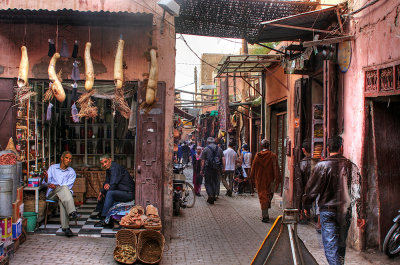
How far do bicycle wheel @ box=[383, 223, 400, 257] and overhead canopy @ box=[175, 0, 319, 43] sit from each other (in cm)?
471

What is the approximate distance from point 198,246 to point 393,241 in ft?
10.6

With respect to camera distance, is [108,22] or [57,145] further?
[57,145]

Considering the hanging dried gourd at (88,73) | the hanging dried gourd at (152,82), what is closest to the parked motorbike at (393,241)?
the hanging dried gourd at (152,82)

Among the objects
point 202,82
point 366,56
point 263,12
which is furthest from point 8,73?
point 202,82

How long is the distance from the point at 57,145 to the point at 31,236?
13.5ft

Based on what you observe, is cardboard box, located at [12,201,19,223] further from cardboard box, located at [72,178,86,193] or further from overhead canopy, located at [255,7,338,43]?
overhead canopy, located at [255,7,338,43]

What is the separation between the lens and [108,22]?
293 inches

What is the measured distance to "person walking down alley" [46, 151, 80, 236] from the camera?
7418mm

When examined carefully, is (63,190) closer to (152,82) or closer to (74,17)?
(152,82)

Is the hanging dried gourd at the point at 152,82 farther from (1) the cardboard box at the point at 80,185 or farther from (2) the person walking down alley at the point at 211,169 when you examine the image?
(2) the person walking down alley at the point at 211,169

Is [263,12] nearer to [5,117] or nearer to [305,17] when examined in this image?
[305,17]

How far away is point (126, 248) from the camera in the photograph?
621cm

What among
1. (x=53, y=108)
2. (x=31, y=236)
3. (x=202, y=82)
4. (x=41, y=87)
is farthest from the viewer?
(x=202, y=82)

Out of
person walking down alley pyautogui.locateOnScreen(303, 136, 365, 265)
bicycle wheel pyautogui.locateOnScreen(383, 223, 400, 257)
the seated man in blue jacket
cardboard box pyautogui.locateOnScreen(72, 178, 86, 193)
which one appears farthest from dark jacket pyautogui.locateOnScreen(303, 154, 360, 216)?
cardboard box pyautogui.locateOnScreen(72, 178, 86, 193)
